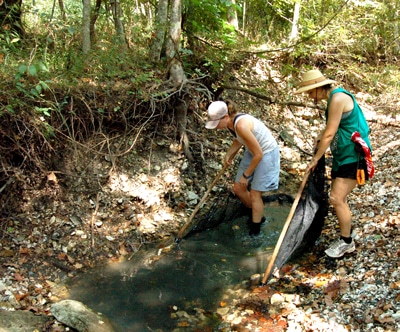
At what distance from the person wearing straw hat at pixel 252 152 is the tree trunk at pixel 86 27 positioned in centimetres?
248

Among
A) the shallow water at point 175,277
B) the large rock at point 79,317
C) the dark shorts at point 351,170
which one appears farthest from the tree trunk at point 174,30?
the large rock at point 79,317

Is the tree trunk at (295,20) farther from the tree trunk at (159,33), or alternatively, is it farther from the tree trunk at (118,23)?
the tree trunk at (118,23)

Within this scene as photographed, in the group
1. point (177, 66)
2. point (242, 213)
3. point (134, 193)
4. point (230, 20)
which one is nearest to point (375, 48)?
point (230, 20)

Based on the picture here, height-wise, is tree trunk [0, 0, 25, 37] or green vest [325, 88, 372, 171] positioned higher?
tree trunk [0, 0, 25, 37]

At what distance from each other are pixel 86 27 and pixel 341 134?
12.3 ft

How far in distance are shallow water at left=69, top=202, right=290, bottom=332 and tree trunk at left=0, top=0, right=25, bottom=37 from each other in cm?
370

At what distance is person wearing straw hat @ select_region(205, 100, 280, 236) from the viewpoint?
3.83 metres

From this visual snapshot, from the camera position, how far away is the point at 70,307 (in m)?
3.29

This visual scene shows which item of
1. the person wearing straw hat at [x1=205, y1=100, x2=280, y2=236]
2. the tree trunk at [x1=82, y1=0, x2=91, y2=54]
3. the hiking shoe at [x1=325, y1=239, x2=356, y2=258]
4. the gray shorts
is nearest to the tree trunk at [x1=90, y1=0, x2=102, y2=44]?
the tree trunk at [x1=82, y1=0, x2=91, y2=54]

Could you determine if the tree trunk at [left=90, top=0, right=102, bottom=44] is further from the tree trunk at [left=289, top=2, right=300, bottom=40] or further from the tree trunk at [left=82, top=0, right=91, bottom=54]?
the tree trunk at [left=289, top=2, right=300, bottom=40]

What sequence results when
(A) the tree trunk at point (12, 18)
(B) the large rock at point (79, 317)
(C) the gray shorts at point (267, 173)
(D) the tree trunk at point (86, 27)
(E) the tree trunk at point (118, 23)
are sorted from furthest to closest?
(E) the tree trunk at point (118, 23) → (A) the tree trunk at point (12, 18) → (D) the tree trunk at point (86, 27) → (C) the gray shorts at point (267, 173) → (B) the large rock at point (79, 317)

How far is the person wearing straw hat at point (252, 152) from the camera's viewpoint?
3.83 meters

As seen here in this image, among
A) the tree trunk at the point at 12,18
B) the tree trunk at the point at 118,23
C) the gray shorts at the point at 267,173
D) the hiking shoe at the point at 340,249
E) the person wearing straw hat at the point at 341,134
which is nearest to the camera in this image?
the person wearing straw hat at the point at 341,134

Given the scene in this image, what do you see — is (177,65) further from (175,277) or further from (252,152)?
(175,277)
